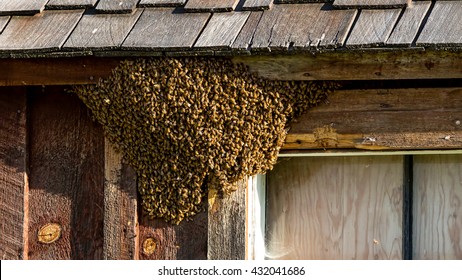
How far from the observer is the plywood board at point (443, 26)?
348 centimetres

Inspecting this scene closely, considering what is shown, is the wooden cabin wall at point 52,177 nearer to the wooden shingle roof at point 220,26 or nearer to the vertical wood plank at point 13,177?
the vertical wood plank at point 13,177

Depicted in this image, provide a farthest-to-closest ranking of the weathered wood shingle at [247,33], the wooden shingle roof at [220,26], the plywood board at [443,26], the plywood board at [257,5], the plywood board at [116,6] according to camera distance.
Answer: the plywood board at [116,6] → the plywood board at [257,5] → the weathered wood shingle at [247,33] → the wooden shingle roof at [220,26] → the plywood board at [443,26]

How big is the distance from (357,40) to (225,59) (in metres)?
0.57

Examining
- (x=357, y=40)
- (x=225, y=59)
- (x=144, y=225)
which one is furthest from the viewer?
(x=144, y=225)

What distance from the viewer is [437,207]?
412 centimetres

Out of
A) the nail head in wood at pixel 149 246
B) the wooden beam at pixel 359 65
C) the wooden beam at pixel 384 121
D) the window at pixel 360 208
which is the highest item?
the wooden beam at pixel 359 65

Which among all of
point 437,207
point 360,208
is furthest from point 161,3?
point 437,207

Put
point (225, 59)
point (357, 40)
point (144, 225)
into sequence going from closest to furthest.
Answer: point (357, 40) → point (225, 59) → point (144, 225)

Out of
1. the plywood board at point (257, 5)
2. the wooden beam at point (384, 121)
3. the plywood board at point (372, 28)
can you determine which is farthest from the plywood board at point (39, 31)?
the plywood board at point (372, 28)

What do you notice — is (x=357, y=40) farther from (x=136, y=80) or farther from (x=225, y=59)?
(x=136, y=80)

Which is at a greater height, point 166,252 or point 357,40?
point 357,40

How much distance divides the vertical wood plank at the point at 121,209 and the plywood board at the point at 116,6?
59cm

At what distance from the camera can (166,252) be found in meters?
4.05

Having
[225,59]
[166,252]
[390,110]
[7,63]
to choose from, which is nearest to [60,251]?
[166,252]
